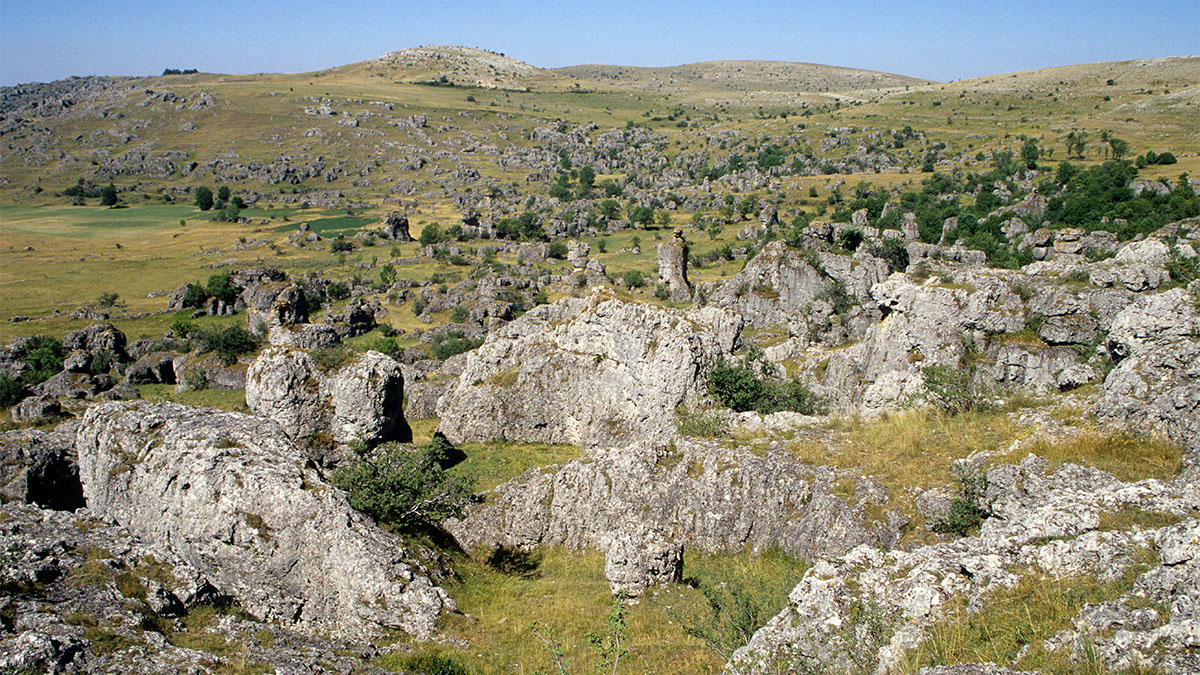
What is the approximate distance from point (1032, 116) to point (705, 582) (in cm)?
18199

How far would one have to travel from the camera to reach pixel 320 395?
2702cm

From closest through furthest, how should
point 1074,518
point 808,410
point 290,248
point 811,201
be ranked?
point 1074,518, point 808,410, point 290,248, point 811,201

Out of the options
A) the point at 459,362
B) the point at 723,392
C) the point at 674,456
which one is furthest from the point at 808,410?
the point at 459,362

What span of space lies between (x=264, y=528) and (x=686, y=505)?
30.9 feet

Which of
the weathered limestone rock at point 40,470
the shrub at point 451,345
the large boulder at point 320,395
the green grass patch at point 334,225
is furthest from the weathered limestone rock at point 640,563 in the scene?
the green grass patch at point 334,225

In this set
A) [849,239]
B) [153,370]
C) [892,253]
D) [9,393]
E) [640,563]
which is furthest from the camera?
[849,239]

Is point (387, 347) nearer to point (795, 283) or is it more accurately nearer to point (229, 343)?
point (229, 343)

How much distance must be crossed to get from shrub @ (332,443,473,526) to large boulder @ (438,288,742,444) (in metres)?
9.31

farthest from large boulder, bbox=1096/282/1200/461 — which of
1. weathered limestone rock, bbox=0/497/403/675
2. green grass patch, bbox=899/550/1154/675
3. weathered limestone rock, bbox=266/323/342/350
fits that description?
weathered limestone rock, bbox=266/323/342/350

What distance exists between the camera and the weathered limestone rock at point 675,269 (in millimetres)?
63562

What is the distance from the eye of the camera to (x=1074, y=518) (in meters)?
9.12

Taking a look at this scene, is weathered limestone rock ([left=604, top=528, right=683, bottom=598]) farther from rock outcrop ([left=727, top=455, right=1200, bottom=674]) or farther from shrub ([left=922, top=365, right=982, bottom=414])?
shrub ([left=922, top=365, right=982, bottom=414])

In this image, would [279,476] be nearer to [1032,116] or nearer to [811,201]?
[811,201]

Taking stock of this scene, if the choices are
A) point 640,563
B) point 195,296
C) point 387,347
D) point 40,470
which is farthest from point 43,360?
point 640,563
